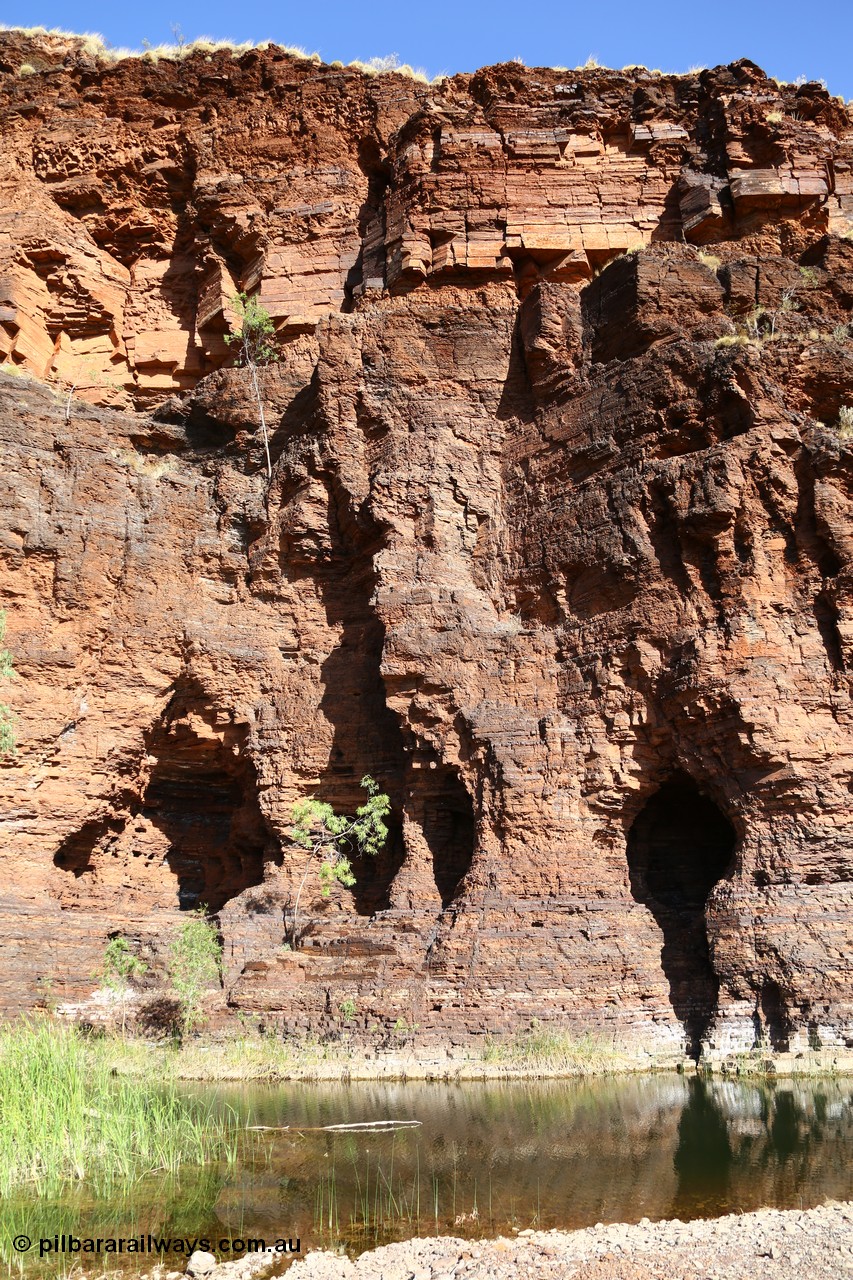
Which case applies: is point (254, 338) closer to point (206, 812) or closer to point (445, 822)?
point (206, 812)

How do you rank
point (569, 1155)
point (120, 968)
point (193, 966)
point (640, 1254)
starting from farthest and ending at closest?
point (120, 968), point (193, 966), point (569, 1155), point (640, 1254)

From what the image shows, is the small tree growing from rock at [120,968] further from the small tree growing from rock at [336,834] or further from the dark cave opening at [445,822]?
the dark cave opening at [445,822]

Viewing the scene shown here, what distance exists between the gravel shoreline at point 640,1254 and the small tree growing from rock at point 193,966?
13145 millimetres

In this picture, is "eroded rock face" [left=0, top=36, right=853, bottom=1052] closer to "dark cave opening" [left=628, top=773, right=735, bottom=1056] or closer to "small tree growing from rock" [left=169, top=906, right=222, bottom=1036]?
"dark cave opening" [left=628, top=773, right=735, bottom=1056]

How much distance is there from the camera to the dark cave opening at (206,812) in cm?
2617

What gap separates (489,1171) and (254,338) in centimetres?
2457

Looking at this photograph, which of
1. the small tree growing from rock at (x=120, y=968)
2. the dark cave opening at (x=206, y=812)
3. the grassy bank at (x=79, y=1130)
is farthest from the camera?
the dark cave opening at (x=206, y=812)

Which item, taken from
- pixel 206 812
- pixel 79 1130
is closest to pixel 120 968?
pixel 206 812

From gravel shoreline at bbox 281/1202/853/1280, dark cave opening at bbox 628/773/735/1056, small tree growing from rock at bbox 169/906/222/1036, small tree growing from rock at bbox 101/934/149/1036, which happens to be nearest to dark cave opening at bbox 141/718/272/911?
small tree growing from rock at bbox 169/906/222/1036

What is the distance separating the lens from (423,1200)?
10.1 meters

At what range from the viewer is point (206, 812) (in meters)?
27.6

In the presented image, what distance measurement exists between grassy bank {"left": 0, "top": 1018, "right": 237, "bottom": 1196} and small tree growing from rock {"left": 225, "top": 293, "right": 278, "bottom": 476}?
1876cm

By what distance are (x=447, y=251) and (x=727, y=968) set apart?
19486mm

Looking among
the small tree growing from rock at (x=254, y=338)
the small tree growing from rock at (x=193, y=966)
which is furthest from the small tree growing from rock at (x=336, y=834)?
the small tree growing from rock at (x=254, y=338)
